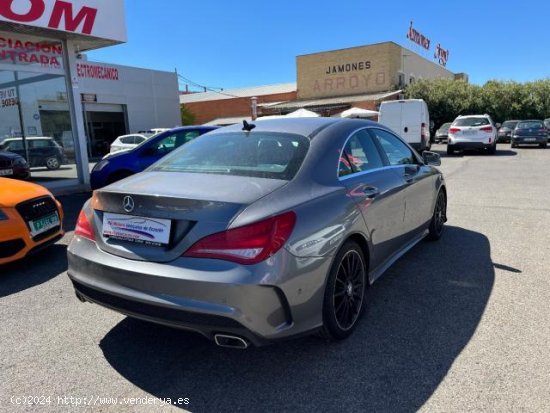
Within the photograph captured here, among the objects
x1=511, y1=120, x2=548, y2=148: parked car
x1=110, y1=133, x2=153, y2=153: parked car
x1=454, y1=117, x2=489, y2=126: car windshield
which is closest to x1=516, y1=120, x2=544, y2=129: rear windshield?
x1=511, y1=120, x2=548, y2=148: parked car

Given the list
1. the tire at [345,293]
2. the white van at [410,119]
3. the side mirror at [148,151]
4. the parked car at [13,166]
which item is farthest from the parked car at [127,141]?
the tire at [345,293]

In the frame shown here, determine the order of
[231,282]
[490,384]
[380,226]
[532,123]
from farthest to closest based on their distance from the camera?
[532,123], [380,226], [490,384], [231,282]

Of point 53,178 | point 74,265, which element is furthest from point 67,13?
point 74,265

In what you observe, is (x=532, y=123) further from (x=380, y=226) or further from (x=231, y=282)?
(x=231, y=282)

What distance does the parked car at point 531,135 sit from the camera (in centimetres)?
2072

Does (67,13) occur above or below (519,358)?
above

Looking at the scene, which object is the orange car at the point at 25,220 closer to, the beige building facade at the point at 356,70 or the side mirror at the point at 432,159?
the side mirror at the point at 432,159

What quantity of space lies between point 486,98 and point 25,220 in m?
35.9

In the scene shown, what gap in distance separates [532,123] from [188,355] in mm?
23133

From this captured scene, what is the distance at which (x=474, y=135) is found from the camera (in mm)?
17734

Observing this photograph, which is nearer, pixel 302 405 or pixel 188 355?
pixel 302 405

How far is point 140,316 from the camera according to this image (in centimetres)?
260

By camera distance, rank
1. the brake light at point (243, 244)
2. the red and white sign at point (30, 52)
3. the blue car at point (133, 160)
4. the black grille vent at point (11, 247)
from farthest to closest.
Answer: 1. the red and white sign at point (30, 52)
2. the blue car at point (133, 160)
3. the black grille vent at point (11, 247)
4. the brake light at point (243, 244)

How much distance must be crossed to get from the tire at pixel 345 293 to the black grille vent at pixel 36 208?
3453 millimetres
